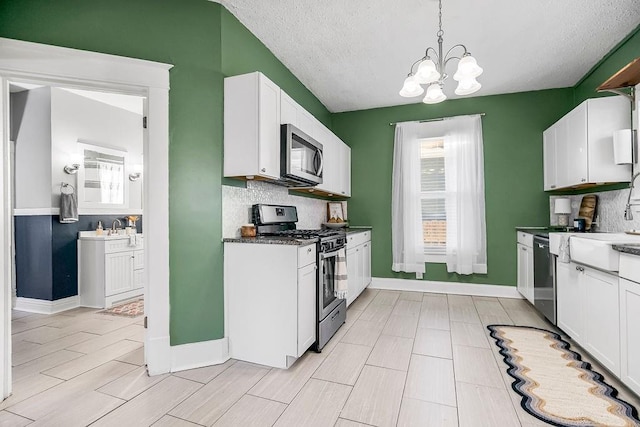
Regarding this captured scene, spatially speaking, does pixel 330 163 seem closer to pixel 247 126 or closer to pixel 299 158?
pixel 299 158

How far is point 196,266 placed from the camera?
233cm

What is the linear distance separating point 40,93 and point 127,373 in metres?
3.75

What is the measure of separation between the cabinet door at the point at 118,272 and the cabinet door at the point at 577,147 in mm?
5417

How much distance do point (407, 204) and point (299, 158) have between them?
2.24 metres

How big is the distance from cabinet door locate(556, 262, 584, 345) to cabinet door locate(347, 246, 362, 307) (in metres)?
2.03

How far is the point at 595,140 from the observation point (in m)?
2.97

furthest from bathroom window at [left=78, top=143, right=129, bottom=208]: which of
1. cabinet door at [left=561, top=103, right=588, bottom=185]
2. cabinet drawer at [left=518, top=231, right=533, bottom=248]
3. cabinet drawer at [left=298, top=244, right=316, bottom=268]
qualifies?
cabinet door at [left=561, top=103, right=588, bottom=185]

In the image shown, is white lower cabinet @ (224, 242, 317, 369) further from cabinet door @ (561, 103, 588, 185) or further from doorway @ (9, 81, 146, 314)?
cabinet door @ (561, 103, 588, 185)

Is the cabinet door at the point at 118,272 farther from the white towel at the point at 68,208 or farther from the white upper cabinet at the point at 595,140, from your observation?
the white upper cabinet at the point at 595,140

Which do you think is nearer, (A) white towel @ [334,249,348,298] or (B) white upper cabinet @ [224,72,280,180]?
(B) white upper cabinet @ [224,72,280,180]

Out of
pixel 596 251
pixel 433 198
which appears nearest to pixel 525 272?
pixel 433 198

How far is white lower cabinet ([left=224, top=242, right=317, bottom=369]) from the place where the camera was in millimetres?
2246

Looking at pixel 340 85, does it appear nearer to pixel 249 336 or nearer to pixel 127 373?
pixel 249 336

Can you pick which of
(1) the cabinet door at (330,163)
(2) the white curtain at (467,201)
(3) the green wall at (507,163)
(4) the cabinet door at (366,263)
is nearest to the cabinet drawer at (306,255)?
(1) the cabinet door at (330,163)
